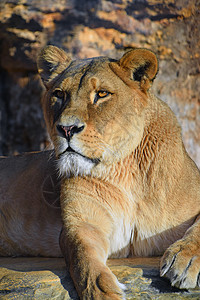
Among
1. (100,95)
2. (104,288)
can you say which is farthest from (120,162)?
(104,288)

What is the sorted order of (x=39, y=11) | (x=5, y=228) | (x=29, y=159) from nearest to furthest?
(x=5, y=228), (x=29, y=159), (x=39, y=11)

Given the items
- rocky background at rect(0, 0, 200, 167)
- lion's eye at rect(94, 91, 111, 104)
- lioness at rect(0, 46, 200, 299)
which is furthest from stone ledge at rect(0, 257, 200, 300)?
rocky background at rect(0, 0, 200, 167)

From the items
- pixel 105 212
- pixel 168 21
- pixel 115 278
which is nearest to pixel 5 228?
pixel 105 212

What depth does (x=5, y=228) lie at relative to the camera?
3.49 meters

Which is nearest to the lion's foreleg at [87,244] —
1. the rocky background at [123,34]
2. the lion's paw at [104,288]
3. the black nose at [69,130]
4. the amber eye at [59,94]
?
the lion's paw at [104,288]

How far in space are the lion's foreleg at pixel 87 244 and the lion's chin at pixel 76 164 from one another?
121mm

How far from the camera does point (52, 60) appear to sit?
125 inches

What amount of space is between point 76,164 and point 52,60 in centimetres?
95

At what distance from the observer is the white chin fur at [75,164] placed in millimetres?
2543

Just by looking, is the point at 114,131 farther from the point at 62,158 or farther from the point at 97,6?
the point at 97,6

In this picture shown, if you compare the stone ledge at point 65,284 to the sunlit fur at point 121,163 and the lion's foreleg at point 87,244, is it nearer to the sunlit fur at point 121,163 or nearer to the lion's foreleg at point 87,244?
the lion's foreleg at point 87,244

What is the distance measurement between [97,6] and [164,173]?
285cm

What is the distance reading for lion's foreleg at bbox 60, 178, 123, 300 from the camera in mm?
2049

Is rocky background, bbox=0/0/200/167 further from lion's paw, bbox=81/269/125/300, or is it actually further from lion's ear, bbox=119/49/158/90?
lion's paw, bbox=81/269/125/300
